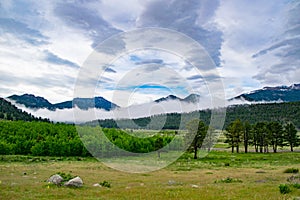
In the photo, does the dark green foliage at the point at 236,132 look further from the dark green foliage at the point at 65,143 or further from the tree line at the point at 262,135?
the dark green foliage at the point at 65,143

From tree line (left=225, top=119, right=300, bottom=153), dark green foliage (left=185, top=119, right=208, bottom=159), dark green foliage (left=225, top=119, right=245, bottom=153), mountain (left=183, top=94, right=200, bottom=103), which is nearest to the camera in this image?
mountain (left=183, top=94, right=200, bottom=103)

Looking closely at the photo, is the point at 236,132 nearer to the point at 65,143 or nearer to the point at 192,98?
the point at 65,143

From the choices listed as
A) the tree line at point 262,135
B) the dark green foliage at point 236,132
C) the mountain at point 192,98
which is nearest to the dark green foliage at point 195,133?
the dark green foliage at point 236,132

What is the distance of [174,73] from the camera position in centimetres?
3522

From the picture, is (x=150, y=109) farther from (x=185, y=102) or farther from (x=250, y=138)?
(x=250, y=138)

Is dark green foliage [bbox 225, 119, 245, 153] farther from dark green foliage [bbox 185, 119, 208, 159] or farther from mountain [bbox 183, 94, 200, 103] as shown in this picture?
mountain [bbox 183, 94, 200, 103]

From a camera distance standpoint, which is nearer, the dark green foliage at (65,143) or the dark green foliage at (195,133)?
the dark green foliage at (195,133)

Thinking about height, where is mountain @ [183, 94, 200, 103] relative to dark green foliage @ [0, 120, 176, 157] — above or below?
above

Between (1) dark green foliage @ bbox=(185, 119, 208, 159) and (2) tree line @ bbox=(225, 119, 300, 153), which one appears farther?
(2) tree line @ bbox=(225, 119, 300, 153)

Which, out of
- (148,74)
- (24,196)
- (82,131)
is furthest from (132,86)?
(82,131)

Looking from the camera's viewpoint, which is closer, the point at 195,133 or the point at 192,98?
the point at 192,98

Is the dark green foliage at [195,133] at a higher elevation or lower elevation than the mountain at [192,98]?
lower

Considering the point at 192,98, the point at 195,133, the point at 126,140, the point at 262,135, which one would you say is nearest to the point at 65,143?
the point at 126,140

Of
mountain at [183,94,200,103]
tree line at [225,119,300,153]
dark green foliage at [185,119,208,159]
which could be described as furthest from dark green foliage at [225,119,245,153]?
mountain at [183,94,200,103]
